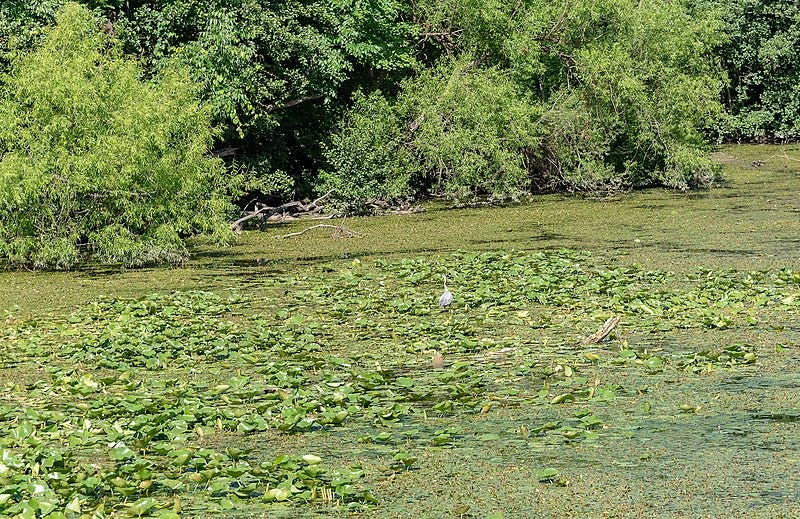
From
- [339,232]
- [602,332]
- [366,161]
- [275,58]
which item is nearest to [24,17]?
[275,58]

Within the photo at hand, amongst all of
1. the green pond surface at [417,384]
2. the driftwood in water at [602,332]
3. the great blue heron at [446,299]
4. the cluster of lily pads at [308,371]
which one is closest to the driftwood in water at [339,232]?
the green pond surface at [417,384]

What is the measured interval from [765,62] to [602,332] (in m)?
27.5

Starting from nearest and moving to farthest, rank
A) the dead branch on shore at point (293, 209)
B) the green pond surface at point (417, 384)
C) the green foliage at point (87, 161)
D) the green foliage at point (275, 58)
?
the green pond surface at point (417, 384) < the green foliage at point (87, 161) < the green foliage at point (275, 58) < the dead branch on shore at point (293, 209)

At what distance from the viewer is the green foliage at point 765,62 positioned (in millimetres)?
33500

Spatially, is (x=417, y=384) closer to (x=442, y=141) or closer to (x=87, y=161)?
(x=87, y=161)

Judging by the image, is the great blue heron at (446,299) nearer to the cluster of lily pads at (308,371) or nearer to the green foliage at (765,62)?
the cluster of lily pads at (308,371)

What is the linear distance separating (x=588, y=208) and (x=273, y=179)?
5.80 m

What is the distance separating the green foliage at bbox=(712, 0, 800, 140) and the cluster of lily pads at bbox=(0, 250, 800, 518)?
918 inches

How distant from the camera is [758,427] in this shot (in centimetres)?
647

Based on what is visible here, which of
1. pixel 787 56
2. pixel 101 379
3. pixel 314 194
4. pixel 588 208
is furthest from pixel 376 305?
pixel 787 56

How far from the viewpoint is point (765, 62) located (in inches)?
1336

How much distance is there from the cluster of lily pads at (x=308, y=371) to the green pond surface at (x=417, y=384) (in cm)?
2

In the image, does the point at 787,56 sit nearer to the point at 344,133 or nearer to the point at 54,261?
the point at 344,133

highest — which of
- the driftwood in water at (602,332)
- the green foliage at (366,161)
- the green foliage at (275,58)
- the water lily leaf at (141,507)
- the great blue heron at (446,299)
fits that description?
the green foliage at (275,58)
